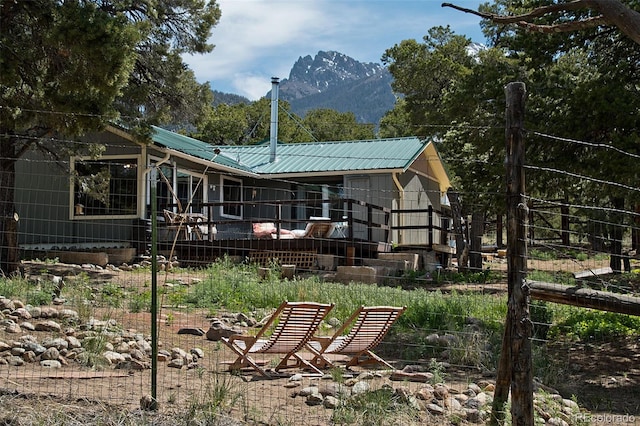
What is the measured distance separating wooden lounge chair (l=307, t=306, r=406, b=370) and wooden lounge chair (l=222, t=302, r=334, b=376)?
1.21ft

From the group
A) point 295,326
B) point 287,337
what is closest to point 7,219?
point 287,337

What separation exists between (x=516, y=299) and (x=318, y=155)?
817 inches

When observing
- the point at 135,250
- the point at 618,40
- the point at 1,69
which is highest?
the point at 618,40

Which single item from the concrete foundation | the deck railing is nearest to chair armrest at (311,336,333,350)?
the concrete foundation

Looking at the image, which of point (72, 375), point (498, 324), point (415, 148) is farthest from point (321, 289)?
point (415, 148)

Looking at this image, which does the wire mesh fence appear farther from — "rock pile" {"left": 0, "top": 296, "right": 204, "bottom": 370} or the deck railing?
the deck railing

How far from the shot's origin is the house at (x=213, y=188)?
2070 centimetres

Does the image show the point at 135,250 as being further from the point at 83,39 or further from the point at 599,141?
the point at 599,141

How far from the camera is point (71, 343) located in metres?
8.93

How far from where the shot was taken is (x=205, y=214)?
928 inches

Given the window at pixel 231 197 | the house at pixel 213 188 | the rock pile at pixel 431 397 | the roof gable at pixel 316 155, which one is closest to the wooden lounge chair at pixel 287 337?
the rock pile at pixel 431 397

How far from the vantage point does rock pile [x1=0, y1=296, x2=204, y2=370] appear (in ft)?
27.7

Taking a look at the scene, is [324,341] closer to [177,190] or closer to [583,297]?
[583,297]

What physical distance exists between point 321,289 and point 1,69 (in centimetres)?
625
